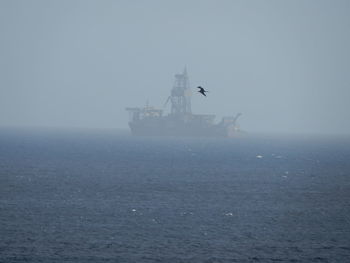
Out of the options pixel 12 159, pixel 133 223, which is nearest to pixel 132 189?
pixel 133 223

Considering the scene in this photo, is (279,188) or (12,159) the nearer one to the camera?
(279,188)

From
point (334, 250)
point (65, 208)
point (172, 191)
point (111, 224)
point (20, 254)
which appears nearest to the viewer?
point (20, 254)

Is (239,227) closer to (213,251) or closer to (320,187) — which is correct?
(213,251)

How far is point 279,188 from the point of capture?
77.2 meters

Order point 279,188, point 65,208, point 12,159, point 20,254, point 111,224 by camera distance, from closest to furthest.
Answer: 1. point 20,254
2. point 111,224
3. point 65,208
4. point 279,188
5. point 12,159

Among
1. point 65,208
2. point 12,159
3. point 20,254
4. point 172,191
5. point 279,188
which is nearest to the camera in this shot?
point 20,254

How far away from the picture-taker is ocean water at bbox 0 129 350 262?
133 feet

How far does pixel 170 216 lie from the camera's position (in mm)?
53344

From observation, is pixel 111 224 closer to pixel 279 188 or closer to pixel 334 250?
pixel 334 250

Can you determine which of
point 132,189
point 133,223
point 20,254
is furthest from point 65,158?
point 20,254

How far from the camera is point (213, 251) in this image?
134 ft

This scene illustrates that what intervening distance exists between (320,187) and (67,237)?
43903mm

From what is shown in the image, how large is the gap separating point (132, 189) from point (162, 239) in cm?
2784

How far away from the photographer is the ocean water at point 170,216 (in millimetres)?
40406
